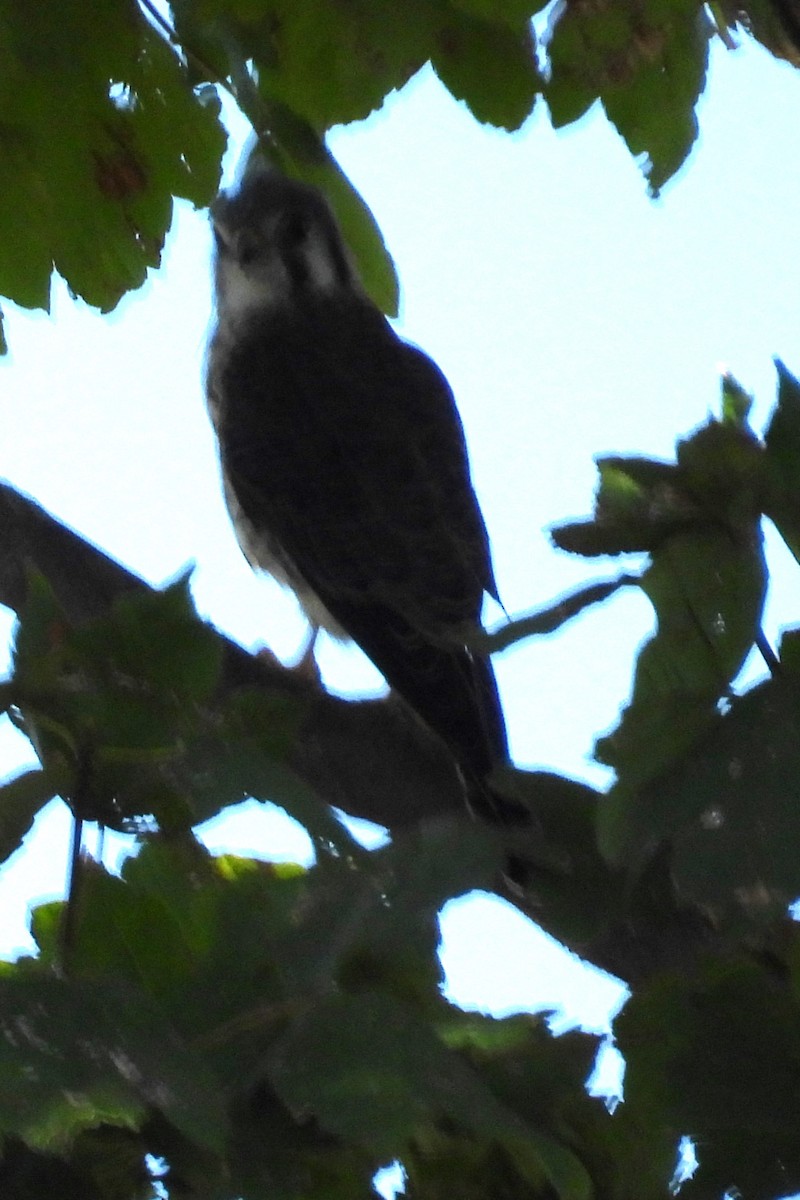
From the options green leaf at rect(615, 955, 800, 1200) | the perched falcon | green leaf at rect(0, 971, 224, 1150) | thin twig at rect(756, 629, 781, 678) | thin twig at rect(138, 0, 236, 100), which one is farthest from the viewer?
the perched falcon

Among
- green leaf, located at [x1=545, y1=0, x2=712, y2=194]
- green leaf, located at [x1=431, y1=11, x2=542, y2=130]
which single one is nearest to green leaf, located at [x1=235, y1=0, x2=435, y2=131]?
green leaf, located at [x1=431, y1=11, x2=542, y2=130]

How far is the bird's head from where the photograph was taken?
525cm

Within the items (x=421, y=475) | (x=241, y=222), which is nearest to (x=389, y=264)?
(x=421, y=475)

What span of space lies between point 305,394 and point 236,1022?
3570 mm

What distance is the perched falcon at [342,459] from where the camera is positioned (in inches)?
151

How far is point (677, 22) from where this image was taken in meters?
2.12

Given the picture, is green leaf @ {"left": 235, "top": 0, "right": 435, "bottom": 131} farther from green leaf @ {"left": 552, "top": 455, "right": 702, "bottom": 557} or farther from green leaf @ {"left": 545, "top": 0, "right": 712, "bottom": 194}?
green leaf @ {"left": 552, "top": 455, "right": 702, "bottom": 557}

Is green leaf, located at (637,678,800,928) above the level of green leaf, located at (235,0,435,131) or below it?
below

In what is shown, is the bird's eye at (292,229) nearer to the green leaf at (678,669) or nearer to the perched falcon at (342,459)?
the perched falcon at (342,459)

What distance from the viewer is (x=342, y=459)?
4348mm

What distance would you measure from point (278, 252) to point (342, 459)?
47.9 inches

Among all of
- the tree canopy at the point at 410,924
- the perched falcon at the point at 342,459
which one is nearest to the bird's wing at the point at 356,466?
the perched falcon at the point at 342,459

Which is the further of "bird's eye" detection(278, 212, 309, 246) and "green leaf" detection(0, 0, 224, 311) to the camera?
"bird's eye" detection(278, 212, 309, 246)

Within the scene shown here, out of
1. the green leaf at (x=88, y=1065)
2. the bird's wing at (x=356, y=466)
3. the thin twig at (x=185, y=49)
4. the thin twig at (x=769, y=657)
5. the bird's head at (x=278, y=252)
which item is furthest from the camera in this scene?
the bird's head at (x=278, y=252)
